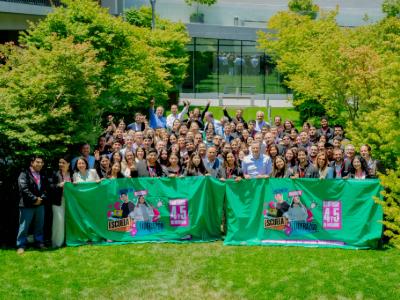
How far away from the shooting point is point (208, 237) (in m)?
12.0

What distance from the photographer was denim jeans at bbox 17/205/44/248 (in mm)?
11211

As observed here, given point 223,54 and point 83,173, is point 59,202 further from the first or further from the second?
point 223,54

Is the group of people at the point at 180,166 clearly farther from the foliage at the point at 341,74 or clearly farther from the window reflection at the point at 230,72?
the window reflection at the point at 230,72

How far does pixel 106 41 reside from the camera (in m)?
21.6

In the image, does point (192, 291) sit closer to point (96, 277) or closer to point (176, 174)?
point (96, 277)

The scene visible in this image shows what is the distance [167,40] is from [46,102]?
22683mm

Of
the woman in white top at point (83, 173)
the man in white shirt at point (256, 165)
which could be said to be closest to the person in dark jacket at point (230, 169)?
the man in white shirt at point (256, 165)

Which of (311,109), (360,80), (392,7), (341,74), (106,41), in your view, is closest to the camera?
(360,80)

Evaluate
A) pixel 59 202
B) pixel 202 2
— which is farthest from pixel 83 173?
pixel 202 2

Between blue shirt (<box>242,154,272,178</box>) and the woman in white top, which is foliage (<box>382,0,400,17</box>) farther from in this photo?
the woman in white top

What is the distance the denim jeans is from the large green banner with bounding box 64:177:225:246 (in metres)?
0.59

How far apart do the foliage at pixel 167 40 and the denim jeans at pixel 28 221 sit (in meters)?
20.9

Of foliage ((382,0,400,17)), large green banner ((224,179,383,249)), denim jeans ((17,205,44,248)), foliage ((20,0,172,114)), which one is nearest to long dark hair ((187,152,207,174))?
large green banner ((224,179,383,249))

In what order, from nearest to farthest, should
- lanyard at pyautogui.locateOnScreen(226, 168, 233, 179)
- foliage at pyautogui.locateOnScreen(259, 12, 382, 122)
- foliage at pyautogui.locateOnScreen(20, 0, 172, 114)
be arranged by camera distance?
lanyard at pyautogui.locateOnScreen(226, 168, 233, 179), foliage at pyautogui.locateOnScreen(259, 12, 382, 122), foliage at pyautogui.locateOnScreen(20, 0, 172, 114)
